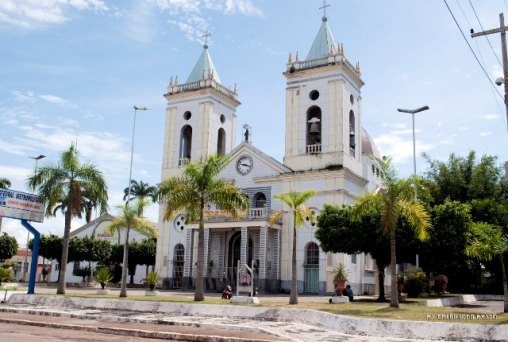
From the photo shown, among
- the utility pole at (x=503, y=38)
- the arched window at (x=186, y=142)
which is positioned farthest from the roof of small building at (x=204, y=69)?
the utility pole at (x=503, y=38)

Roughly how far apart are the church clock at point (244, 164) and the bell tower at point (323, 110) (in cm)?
267

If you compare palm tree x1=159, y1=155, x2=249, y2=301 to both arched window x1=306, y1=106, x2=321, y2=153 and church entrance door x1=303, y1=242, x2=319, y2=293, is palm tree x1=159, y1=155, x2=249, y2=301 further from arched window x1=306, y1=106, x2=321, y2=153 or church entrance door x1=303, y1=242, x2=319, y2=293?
arched window x1=306, y1=106, x2=321, y2=153

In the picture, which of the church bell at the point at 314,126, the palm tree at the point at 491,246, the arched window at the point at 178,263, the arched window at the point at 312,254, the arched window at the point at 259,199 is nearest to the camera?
the palm tree at the point at 491,246

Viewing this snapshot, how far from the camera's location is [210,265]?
36.8 m

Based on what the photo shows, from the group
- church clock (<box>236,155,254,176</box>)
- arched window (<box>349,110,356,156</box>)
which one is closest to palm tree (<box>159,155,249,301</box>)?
church clock (<box>236,155,254,176</box>)

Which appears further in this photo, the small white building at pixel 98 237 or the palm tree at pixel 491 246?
the small white building at pixel 98 237

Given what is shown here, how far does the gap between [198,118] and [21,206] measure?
18193 mm

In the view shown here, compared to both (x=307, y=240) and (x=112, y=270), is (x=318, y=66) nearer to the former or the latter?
(x=307, y=240)

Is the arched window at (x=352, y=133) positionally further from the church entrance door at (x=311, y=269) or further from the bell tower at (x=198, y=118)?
the bell tower at (x=198, y=118)

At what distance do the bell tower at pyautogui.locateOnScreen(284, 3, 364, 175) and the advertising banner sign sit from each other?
54.9ft

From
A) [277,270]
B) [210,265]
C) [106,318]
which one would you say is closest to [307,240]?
[277,270]

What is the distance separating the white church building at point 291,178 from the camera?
34.1 m

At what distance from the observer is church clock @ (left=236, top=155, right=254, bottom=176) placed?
1489 inches

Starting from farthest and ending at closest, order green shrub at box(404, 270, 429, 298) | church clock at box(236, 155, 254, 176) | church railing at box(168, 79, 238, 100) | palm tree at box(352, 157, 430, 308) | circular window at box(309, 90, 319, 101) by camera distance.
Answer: church railing at box(168, 79, 238, 100) < church clock at box(236, 155, 254, 176) < circular window at box(309, 90, 319, 101) < green shrub at box(404, 270, 429, 298) < palm tree at box(352, 157, 430, 308)
